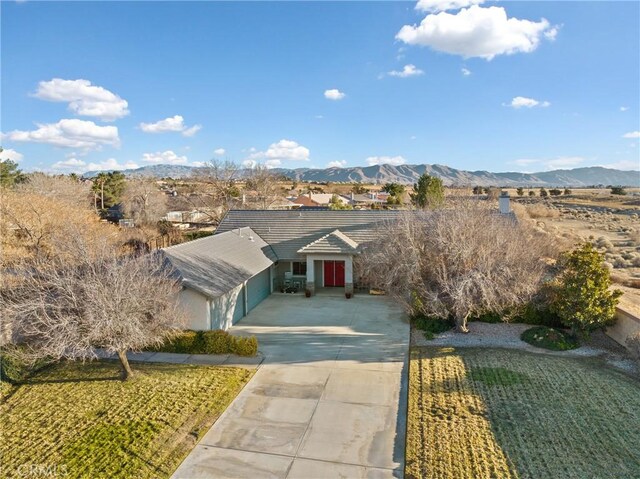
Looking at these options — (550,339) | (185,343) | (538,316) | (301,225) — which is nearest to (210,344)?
(185,343)

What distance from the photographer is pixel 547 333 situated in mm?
16828

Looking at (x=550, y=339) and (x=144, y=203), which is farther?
(x=144, y=203)

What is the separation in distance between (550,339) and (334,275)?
13.5 meters

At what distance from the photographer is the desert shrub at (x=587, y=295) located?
1608cm

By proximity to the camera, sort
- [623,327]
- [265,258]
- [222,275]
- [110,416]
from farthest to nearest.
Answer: [265,258] → [222,275] → [623,327] → [110,416]

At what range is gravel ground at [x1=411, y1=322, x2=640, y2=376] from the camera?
1516 centimetres

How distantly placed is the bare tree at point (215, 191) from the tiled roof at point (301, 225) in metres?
22.5

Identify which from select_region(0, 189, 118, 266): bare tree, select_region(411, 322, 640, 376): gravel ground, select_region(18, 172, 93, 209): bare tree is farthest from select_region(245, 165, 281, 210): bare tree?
select_region(411, 322, 640, 376): gravel ground

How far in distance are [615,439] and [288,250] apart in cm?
1940

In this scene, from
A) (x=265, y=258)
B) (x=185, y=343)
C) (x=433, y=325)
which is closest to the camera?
(x=185, y=343)

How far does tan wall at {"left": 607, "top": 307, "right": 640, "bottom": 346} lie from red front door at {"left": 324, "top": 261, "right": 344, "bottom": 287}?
14.7 meters

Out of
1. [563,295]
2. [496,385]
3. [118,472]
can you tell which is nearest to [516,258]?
[563,295]

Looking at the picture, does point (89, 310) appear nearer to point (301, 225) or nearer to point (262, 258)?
point (262, 258)

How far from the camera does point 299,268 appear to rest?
88.4 feet
